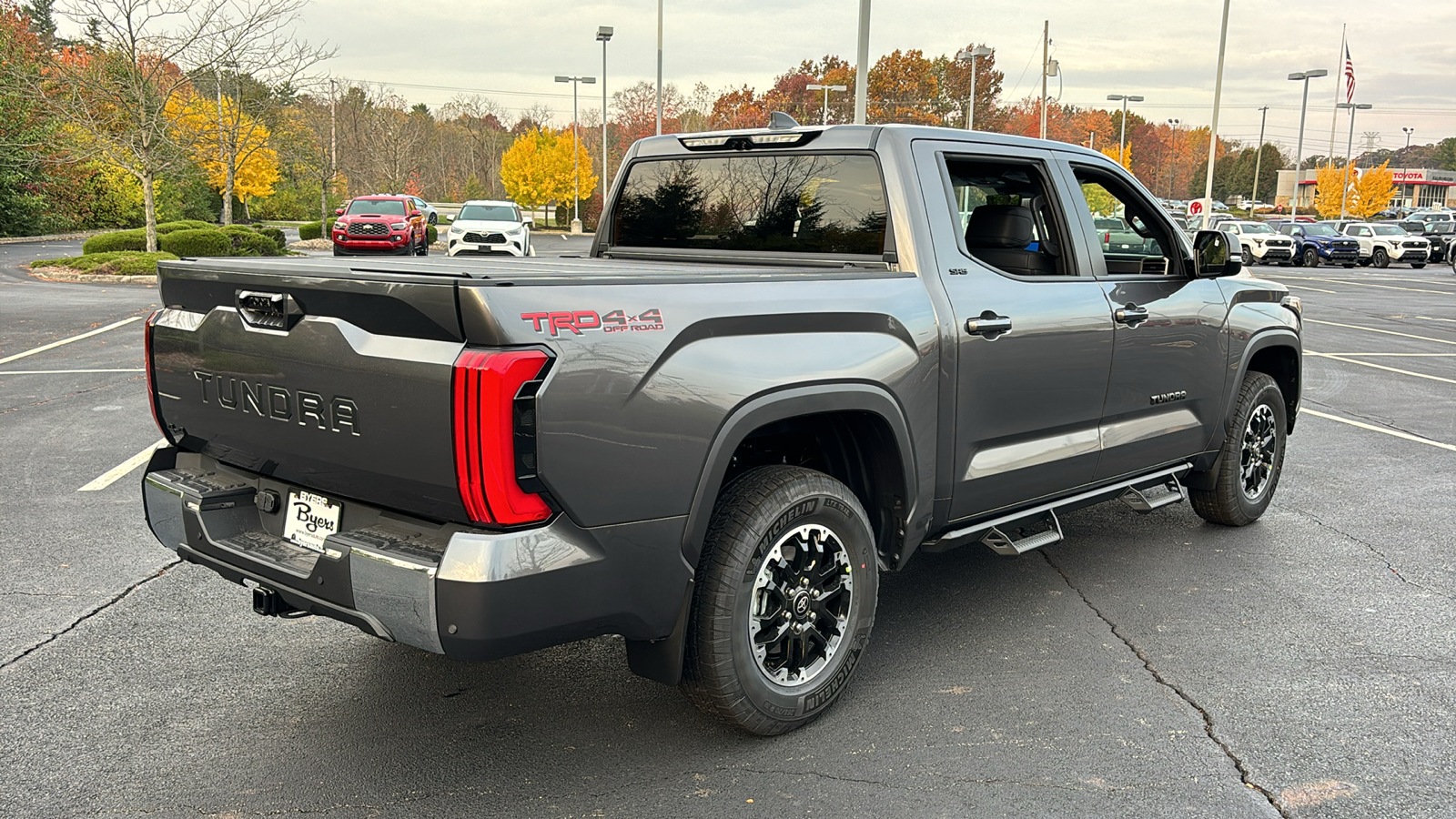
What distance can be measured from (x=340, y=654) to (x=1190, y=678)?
3163mm

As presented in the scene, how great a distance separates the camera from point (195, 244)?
24438 millimetres

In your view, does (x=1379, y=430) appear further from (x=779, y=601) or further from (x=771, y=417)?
(x=771, y=417)

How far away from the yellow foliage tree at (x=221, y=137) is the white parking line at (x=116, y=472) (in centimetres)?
2033

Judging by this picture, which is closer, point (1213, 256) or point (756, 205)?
point (756, 205)

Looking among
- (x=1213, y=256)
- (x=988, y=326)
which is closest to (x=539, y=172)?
(x=1213, y=256)

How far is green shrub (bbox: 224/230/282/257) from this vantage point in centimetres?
2670

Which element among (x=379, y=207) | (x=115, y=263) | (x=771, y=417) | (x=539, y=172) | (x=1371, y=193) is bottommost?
(x=115, y=263)

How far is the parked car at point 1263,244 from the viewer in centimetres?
3994

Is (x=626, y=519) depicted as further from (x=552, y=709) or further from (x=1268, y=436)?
(x=1268, y=436)

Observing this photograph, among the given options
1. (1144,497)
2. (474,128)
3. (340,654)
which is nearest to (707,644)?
(340,654)

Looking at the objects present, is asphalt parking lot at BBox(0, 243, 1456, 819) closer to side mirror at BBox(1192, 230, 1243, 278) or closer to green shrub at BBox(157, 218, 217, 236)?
side mirror at BBox(1192, 230, 1243, 278)

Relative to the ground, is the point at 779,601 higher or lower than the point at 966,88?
lower

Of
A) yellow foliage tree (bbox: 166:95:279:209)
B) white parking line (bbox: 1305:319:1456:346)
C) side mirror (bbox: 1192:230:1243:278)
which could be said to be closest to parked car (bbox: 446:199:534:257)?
yellow foliage tree (bbox: 166:95:279:209)

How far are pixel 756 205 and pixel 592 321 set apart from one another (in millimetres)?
1912
